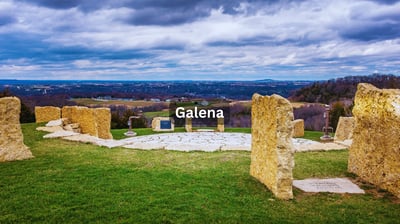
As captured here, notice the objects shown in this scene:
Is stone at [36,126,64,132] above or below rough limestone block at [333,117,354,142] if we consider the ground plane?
above

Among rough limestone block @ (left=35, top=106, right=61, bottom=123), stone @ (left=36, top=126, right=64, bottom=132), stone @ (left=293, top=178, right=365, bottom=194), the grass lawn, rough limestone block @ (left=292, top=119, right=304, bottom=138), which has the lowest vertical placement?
rough limestone block @ (left=292, top=119, right=304, bottom=138)

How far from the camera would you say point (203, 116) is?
856 inches

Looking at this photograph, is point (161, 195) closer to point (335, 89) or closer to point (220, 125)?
point (220, 125)

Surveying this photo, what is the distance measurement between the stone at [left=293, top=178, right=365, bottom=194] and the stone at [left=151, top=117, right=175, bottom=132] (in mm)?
14397

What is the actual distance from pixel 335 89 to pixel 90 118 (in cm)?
4067

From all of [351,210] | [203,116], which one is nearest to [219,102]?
[203,116]

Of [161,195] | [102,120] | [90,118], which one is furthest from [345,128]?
[161,195]

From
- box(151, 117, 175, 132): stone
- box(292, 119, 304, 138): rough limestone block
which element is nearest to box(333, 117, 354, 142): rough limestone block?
box(292, 119, 304, 138): rough limestone block

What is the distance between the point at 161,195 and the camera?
19.6 feet

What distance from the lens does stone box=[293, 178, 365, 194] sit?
264 inches

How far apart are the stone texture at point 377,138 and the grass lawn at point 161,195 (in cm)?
34

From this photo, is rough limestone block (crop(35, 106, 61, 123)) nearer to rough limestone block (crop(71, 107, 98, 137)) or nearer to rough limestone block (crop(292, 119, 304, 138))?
rough limestone block (crop(71, 107, 98, 137))

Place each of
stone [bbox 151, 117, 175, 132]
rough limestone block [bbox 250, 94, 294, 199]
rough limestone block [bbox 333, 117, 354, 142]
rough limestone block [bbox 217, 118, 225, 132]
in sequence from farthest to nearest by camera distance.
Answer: stone [bbox 151, 117, 175, 132]
rough limestone block [bbox 217, 118, 225, 132]
rough limestone block [bbox 333, 117, 354, 142]
rough limestone block [bbox 250, 94, 294, 199]

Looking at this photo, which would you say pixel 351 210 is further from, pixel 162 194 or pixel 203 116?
pixel 203 116
